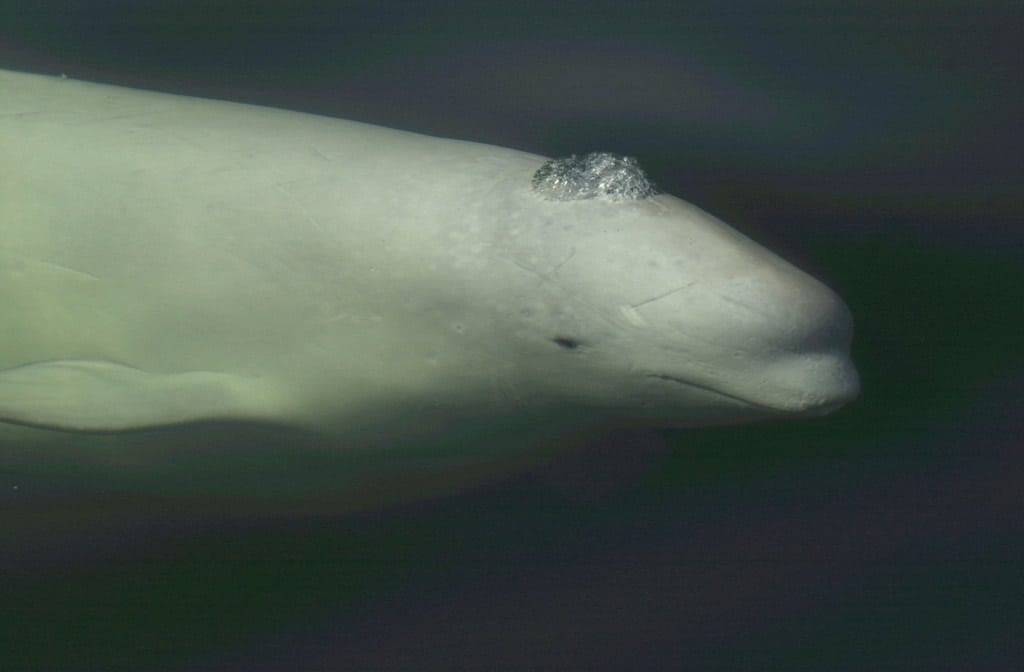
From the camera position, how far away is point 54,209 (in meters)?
4.62

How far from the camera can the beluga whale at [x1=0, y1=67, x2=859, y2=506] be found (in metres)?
4.23

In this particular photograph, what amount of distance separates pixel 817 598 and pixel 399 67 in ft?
12.3

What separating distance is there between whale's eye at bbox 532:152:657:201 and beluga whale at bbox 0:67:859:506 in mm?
10

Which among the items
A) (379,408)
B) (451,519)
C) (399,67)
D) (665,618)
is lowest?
(665,618)

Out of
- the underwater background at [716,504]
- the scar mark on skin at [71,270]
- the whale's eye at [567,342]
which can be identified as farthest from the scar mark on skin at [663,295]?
the scar mark on skin at [71,270]

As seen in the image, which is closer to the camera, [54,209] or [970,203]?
[54,209]

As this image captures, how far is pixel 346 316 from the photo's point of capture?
14.9ft

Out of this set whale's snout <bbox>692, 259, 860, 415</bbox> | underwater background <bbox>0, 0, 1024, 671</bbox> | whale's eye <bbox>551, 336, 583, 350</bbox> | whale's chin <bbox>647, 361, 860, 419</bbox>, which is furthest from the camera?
underwater background <bbox>0, 0, 1024, 671</bbox>

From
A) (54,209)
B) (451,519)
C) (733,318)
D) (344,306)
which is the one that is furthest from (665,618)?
(54,209)

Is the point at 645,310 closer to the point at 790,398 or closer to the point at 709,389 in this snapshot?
the point at 709,389

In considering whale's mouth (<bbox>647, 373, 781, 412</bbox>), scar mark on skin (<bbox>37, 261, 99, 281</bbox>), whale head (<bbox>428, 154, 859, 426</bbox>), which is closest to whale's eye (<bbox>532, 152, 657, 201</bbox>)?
whale head (<bbox>428, 154, 859, 426</bbox>)

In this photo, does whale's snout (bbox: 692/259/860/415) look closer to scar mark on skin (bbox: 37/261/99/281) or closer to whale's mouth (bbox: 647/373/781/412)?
whale's mouth (bbox: 647/373/781/412)

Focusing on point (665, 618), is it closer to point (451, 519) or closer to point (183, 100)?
point (451, 519)

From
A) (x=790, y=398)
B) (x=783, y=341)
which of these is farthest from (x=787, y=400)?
(x=783, y=341)
